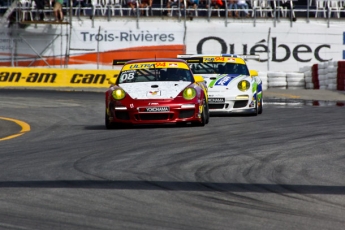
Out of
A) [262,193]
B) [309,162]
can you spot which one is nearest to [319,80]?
[309,162]

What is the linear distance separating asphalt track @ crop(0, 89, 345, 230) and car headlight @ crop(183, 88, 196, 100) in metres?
0.48

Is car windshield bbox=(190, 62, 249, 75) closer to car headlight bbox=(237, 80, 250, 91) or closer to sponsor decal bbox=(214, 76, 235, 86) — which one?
sponsor decal bbox=(214, 76, 235, 86)

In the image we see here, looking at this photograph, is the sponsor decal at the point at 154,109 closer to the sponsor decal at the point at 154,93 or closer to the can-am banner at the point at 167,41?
the sponsor decal at the point at 154,93

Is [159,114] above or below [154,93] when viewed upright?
below

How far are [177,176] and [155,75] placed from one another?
20.9ft

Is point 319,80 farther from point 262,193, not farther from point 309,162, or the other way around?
point 262,193

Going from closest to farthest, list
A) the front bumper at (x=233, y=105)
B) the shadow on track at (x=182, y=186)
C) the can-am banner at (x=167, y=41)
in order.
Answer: the shadow on track at (x=182, y=186), the front bumper at (x=233, y=105), the can-am banner at (x=167, y=41)

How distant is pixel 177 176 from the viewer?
24.7 ft

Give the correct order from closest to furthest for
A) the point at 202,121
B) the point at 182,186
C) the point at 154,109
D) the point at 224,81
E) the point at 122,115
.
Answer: the point at 182,186, the point at 154,109, the point at 122,115, the point at 202,121, the point at 224,81

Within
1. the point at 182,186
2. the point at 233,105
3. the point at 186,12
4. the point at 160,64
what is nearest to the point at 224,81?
the point at 233,105

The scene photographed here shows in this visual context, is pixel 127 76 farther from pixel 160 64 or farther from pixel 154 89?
pixel 154 89

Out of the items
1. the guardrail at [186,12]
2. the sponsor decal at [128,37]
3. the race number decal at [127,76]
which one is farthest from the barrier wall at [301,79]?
the race number decal at [127,76]

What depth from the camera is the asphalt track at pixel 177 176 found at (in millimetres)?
5598

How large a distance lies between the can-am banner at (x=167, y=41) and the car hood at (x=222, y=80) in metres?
13.8
